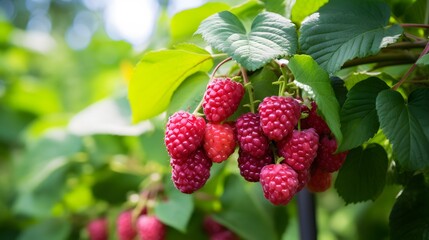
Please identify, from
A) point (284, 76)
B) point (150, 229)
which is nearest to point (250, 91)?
point (284, 76)

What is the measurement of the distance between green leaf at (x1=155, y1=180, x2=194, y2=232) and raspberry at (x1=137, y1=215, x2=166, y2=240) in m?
0.02

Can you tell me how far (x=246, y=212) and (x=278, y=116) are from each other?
568mm

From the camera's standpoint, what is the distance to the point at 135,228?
114cm

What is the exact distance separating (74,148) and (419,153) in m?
1.06

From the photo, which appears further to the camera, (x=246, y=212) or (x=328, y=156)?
(x=246, y=212)

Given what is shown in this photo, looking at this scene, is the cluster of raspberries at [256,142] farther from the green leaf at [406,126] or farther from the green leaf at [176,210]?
the green leaf at [176,210]

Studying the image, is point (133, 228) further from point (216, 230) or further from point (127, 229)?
point (216, 230)

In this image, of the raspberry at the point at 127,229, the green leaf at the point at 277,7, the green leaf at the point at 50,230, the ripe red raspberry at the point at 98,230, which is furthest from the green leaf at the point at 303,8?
the green leaf at the point at 50,230

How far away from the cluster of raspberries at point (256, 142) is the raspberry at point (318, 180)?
0.02 meters

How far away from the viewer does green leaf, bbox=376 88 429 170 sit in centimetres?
58

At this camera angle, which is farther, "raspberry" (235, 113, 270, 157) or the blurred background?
the blurred background

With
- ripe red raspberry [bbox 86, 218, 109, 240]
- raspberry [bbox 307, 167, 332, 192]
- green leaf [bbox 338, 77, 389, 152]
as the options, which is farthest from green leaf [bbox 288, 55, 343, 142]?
ripe red raspberry [bbox 86, 218, 109, 240]

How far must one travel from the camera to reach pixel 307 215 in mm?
940

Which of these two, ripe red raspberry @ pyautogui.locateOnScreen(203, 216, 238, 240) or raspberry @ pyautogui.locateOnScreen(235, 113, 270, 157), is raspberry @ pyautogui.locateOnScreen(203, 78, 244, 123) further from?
ripe red raspberry @ pyautogui.locateOnScreen(203, 216, 238, 240)
